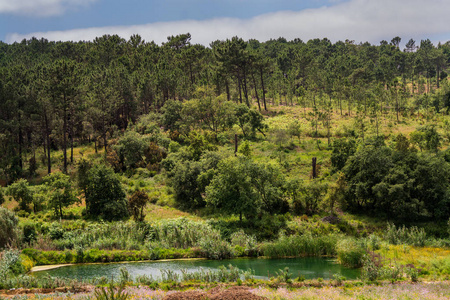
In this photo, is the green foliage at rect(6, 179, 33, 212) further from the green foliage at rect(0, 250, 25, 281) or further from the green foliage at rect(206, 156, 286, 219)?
the green foliage at rect(206, 156, 286, 219)

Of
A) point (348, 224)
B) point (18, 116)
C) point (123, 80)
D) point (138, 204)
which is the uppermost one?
point (123, 80)

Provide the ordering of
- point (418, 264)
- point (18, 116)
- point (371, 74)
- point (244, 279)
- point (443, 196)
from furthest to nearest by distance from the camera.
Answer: point (371, 74)
point (18, 116)
point (443, 196)
point (418, 264)
point (244, 279)

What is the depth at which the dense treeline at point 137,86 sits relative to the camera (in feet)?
198

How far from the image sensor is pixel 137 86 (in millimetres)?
81188

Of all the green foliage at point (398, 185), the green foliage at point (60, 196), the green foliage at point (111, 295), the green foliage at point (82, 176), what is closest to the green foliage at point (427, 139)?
the green foliage at point (398, 185)

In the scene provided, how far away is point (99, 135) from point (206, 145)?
2846cm

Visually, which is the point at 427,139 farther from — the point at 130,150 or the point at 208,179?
the point at 130,150

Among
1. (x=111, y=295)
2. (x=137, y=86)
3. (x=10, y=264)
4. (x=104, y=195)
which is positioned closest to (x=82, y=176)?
(x=104, y=195)

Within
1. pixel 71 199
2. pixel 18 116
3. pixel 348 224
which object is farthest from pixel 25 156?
pixel 348 224

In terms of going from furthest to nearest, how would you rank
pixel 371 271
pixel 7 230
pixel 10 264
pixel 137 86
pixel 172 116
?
1. pixel 137 86
2. pixel 172 116
3. pixel 7 230
4. pixel 10 264
5. pixel 371 271

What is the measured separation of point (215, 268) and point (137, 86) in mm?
59359

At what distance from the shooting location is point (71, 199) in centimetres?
3975

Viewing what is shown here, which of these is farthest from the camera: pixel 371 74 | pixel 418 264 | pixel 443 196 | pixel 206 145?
pixel 371 74

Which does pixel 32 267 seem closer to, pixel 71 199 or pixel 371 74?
pixel 71 199
